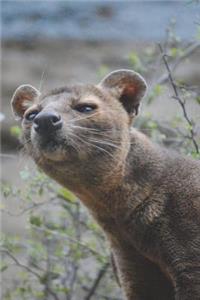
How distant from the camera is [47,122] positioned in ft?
13.1

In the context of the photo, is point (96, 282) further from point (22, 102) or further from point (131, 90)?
point (131, 90)

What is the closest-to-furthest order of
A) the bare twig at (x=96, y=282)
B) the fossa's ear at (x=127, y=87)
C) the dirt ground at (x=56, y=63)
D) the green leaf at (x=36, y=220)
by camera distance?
the fossa's ear at (x=127, y=87) → the green leaf at (x=36, y=220) → the bare twig at (x=96, y=282) → the dirt ground at (x=56, y=63)

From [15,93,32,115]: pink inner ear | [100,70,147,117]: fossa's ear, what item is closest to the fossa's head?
[100,70,147,117]: fossa's ear

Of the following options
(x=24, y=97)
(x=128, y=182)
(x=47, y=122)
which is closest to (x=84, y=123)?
(x=47, y=122)

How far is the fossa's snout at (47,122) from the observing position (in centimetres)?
399

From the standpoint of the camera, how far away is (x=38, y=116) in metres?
3.99

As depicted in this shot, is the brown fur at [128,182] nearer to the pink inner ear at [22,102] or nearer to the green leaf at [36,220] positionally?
the pink inner ear at [22,102]

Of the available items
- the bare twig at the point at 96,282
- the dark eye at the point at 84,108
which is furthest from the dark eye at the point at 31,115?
the bare twig at the point at 96,282

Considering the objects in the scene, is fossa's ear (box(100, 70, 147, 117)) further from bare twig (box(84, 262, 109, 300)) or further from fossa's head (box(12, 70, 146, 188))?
bare twig (box(84, 262, 109, 300))

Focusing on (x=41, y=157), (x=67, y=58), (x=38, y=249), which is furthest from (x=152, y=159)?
(x=67, y=58)

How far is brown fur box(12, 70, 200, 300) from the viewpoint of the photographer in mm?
4074

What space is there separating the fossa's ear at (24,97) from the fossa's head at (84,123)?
137 mm

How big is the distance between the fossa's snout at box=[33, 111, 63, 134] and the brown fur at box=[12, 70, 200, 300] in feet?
0.11

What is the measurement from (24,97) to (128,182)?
0.80 meters
